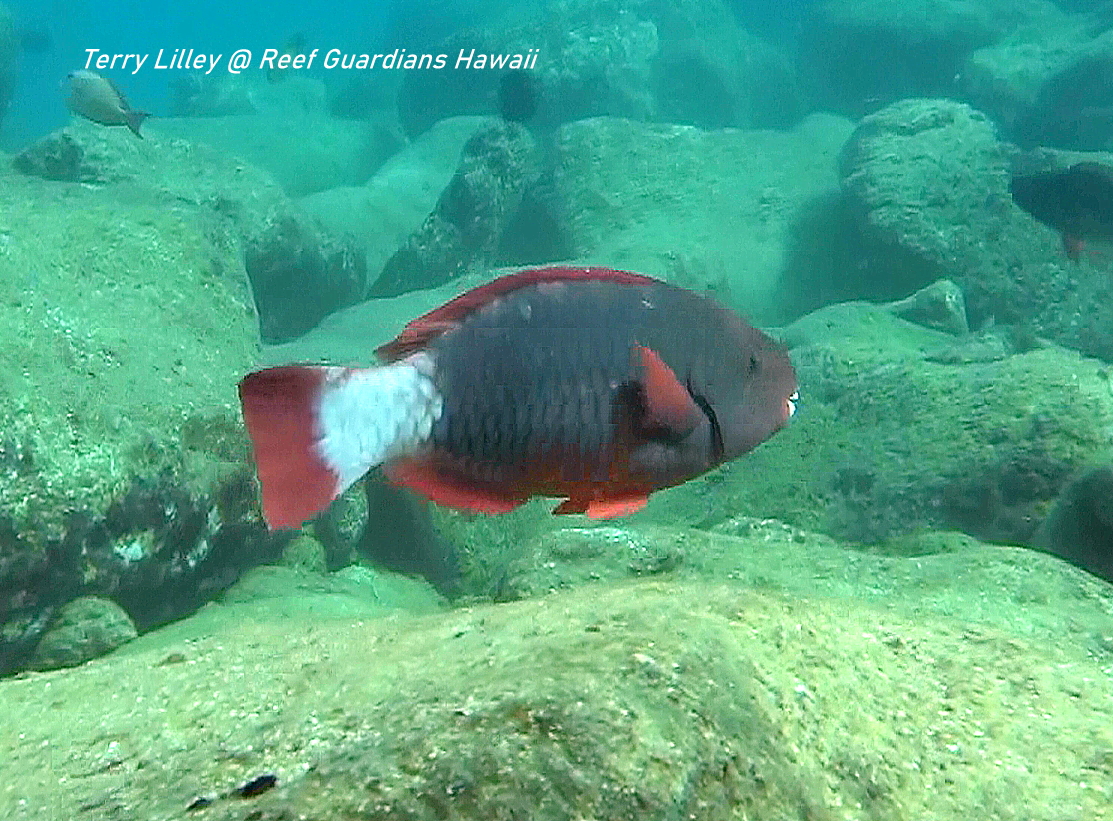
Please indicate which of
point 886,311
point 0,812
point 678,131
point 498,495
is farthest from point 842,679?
point 678,131

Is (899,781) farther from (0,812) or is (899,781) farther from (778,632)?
(0,812)

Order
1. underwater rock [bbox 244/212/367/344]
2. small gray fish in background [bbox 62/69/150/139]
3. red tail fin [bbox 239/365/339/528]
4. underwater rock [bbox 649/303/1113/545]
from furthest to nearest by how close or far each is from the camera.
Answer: underwater rock [bbox 244/212/367/344], small gray fish in background [bbox 62/69/150/139], underwater rock [bbox 649/303/1113/545], red tail fin [bbox 239/365/339/528]

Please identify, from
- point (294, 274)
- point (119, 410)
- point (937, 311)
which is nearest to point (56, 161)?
point (294, 274)

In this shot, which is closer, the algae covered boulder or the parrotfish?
the algae covered boulder

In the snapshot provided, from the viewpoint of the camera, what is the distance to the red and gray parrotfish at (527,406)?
4.06ft

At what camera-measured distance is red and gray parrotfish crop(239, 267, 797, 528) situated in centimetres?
124

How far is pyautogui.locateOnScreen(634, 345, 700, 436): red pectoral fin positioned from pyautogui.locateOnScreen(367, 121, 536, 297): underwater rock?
10.2 m

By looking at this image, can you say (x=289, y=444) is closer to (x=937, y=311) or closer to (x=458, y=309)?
(x=458, y=309)

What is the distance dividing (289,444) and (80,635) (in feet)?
10.8

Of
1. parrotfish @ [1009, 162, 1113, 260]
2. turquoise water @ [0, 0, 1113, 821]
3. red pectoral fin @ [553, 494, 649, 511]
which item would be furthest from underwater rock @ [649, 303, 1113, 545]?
red pectoral fin @ [553, 494, 649, 511]

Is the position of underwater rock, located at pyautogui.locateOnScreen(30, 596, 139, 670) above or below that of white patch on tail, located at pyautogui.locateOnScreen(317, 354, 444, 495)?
below

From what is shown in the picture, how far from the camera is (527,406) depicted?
1.37m

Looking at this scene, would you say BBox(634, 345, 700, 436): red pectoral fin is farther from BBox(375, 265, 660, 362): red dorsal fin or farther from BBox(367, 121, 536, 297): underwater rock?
BBox(367, 121, 536, 297): underwater rock

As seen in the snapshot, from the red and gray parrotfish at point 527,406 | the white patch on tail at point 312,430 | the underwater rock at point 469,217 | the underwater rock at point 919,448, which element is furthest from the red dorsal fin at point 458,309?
the underwater rock at point 469,217
